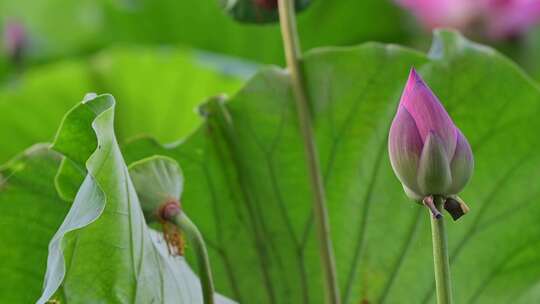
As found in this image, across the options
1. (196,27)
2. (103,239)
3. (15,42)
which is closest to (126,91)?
(15,42)

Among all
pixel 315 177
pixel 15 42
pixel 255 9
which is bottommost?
pixel 315 177

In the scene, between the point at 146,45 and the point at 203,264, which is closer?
the point at 203,264

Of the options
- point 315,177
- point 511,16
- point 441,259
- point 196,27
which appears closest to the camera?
point 441,259

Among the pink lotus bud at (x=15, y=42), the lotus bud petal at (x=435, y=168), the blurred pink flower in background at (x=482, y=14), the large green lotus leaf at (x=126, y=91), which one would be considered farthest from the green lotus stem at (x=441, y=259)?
the pink lotus bud at (x=15, y=42)

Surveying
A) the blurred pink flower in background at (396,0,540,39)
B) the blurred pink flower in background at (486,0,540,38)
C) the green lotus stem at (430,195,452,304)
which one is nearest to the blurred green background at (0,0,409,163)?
the blurred pink flower in background at (396,0,540,39)

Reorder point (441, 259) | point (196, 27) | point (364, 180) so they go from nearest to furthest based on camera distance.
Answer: point (441, 259)
point (364, 180)
point (196, 27)

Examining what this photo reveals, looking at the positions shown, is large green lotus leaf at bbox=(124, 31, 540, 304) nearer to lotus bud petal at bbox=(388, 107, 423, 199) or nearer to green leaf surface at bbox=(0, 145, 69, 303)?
green leaf surface at bbox=(0, 145, 69, 303)

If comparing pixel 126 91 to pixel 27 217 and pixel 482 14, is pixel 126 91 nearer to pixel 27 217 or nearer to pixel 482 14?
pixel 482 14

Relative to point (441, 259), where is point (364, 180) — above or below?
above

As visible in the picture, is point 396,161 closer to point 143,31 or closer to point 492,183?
point 492,183

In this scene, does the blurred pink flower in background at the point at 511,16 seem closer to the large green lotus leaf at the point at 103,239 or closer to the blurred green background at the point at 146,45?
the blurred green background at the point at 146,45
